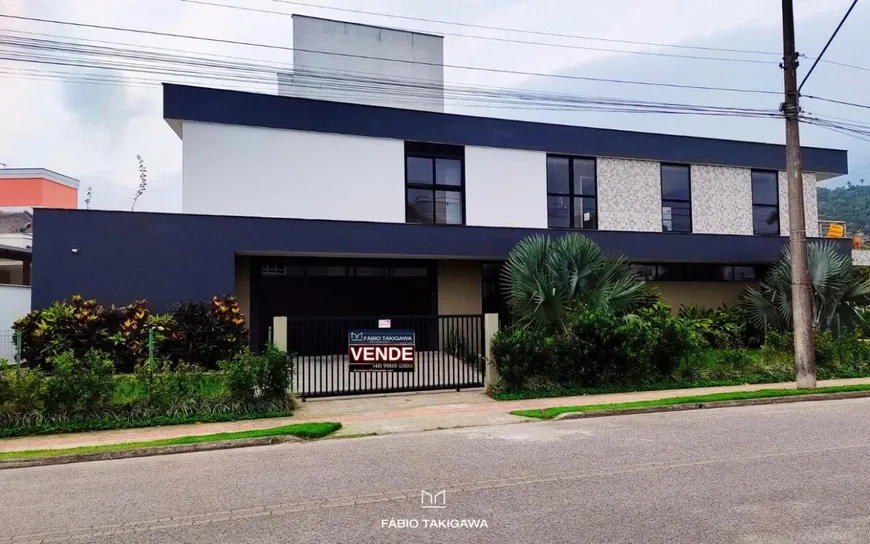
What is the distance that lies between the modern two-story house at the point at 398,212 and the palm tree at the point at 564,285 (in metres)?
3.93

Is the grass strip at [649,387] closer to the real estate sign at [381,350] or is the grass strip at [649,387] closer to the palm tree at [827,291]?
the real estate sign at [381,350]

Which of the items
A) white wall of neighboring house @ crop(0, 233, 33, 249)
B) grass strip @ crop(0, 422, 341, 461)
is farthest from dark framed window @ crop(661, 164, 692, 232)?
white wall of neighboring house @ crop(0, 233, 33, 249)

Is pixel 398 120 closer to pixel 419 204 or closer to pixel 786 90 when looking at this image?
pixel 419 204

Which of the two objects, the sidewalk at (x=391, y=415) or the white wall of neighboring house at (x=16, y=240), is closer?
the sidewalk at (x=391, y=415)

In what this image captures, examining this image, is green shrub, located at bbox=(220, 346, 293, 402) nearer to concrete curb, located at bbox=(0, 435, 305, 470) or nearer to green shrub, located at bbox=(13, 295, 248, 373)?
concrete curb, located at bbox=(0, 435, 305, 470)

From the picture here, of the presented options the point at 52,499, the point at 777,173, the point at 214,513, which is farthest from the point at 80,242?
the point at 777,173

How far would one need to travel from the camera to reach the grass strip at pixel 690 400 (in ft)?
35.2

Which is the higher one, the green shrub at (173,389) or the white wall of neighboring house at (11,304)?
the white wall of neighboring house at (11,304)

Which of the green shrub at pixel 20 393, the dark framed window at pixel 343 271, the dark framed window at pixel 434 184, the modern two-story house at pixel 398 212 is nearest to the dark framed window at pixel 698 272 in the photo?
the modern two-story house at pixel 398 212

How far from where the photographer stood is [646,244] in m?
19.7

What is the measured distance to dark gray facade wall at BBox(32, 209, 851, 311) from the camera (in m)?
14.8

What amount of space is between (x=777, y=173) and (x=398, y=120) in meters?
14.3

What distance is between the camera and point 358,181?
17922 mm

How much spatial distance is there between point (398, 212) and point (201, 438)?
34.6 ft
